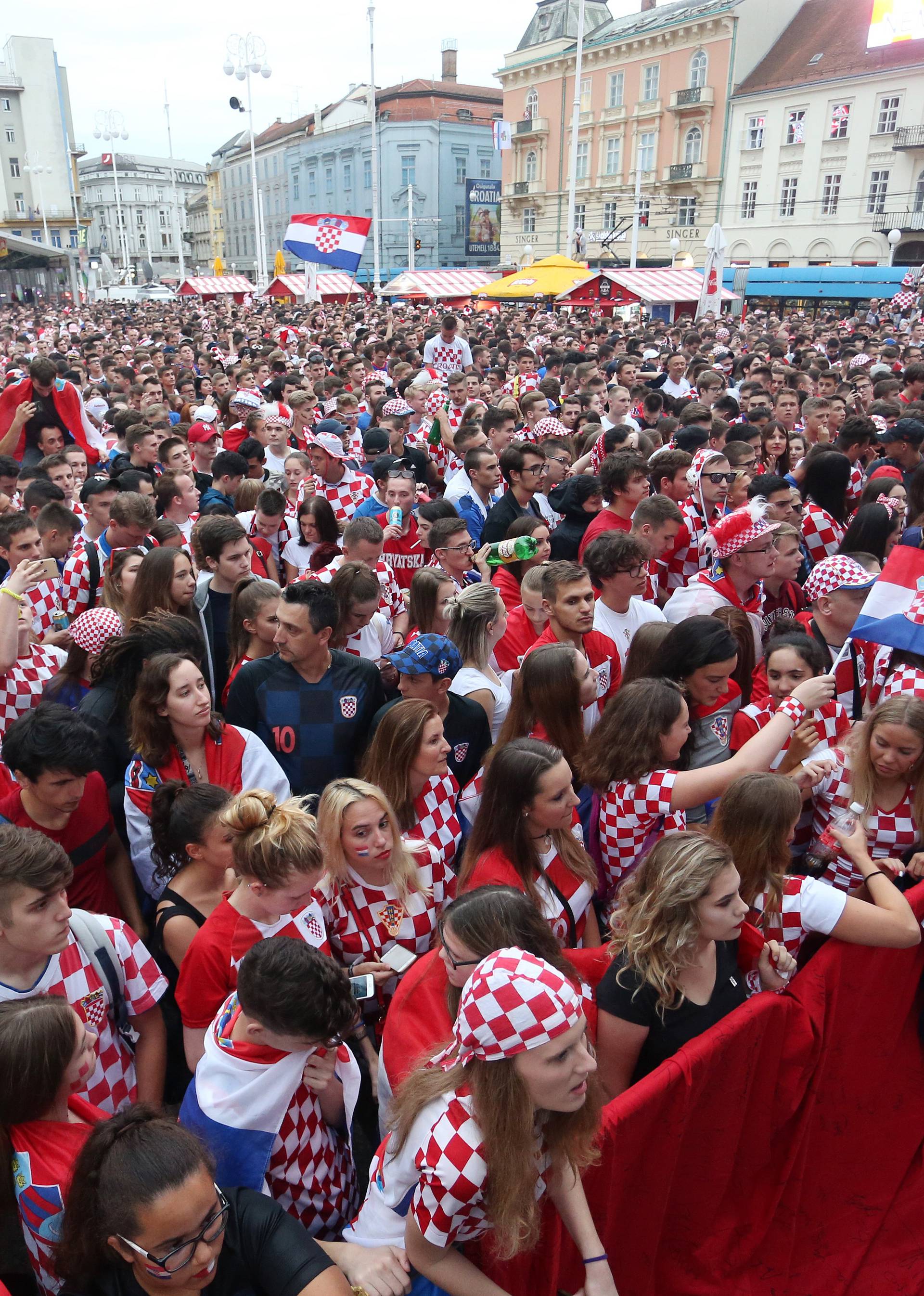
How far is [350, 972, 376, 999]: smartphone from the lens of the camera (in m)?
2.47

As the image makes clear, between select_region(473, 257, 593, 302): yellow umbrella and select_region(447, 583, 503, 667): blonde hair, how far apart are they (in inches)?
767

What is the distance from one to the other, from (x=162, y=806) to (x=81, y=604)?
8.12ft

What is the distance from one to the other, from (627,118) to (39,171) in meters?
49.9

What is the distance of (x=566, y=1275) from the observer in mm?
2217

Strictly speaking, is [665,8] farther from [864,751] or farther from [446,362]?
[864,751]

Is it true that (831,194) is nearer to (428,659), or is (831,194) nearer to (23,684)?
(428,659)

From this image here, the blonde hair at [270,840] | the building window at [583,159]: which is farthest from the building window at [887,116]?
the blonde hair at [270,840]

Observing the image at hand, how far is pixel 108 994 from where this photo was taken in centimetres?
261

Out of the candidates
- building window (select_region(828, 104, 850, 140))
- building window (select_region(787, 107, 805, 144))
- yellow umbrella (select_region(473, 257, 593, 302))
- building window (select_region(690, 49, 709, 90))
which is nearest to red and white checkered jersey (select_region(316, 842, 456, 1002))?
yellow umbrella (select_region(473, 257, 593, 302))

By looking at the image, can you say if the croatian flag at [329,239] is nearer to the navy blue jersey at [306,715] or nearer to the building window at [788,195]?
the navy blue jersey at [306,715]

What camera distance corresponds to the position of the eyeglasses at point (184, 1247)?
1.75m

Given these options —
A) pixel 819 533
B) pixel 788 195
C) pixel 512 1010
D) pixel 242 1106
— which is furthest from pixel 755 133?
pixel 242 1106

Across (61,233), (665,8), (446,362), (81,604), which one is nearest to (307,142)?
(61,233)

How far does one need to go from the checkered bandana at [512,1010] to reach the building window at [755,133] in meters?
55.9
